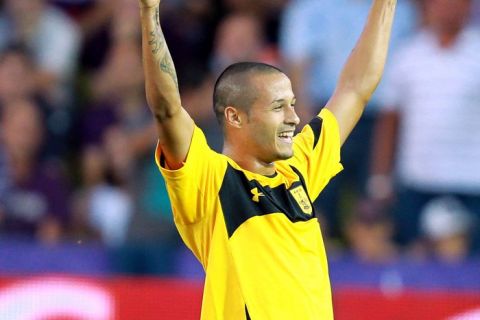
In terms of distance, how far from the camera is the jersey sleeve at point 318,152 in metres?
4.97

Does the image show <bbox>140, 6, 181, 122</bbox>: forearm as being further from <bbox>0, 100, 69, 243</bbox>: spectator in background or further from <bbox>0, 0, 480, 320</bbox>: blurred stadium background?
<bbox>0, 100, 69, 243</bbox>: spectator in background

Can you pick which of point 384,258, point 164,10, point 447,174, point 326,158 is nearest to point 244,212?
point 326,158

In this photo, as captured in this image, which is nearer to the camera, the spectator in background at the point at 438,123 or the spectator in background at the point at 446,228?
the spectator in background at the point at 446,228

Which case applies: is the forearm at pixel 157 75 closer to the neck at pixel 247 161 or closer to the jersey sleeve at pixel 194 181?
the jersey sleeve at pixel 194 181

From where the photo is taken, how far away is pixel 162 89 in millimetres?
4203

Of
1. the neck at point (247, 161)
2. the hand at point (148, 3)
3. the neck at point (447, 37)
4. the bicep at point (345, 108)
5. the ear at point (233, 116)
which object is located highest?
the hand at point (148, 3)

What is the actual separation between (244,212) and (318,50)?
188 inches

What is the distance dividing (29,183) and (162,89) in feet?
17.0

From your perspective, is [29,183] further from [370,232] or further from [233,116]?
[233,116]

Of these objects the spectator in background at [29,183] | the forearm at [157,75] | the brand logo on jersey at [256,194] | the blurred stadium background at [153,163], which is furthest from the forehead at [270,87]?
the spectator in background at [29,183]

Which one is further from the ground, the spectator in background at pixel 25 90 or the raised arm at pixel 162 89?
the raised arm at pixel 162 89

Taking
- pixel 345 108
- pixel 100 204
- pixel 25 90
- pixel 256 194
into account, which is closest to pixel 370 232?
pixel 100 204

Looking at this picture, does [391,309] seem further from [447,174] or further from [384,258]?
[447,174]

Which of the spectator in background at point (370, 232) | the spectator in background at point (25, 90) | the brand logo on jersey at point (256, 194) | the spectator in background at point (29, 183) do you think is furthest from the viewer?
the spectator in background at point (25, 90)
